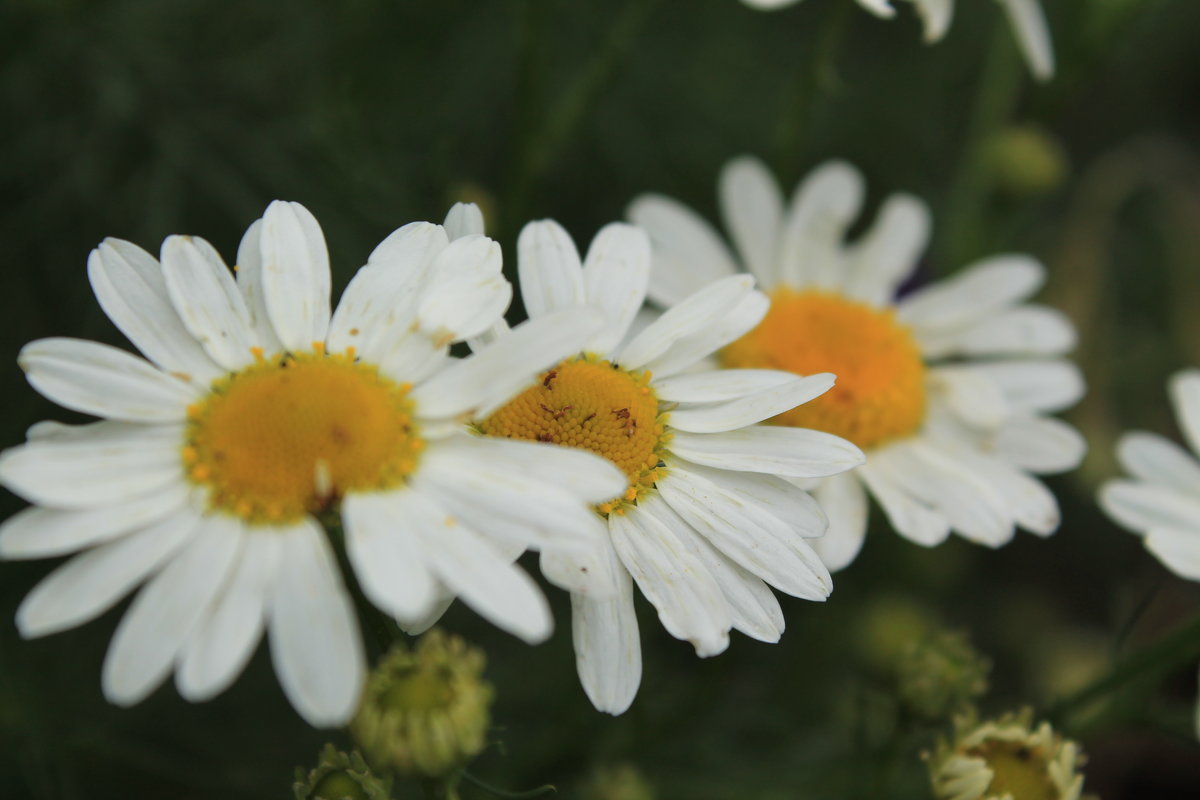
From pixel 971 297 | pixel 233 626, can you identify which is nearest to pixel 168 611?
pixel 233 626

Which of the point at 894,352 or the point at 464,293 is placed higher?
the point at 464,293

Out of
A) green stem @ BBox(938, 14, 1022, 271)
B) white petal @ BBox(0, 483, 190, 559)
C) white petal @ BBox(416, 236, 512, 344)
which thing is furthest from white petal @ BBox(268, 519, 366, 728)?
green stem @ BBox(938, 14, 1022, 271)

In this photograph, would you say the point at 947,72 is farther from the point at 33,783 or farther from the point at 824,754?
the point at 33,783

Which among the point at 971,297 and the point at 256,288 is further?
the point at 971,297

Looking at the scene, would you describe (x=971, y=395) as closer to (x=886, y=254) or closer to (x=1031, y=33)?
(x=886, y=254)

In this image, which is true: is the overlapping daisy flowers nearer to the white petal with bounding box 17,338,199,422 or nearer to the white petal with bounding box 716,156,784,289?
the white petal with bounding box 17,338,199,422

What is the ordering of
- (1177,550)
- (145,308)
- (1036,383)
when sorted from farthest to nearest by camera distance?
(1036,383) < (1177,550) < (145,308)

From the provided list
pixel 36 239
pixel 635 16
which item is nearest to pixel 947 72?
pixel 635 16
